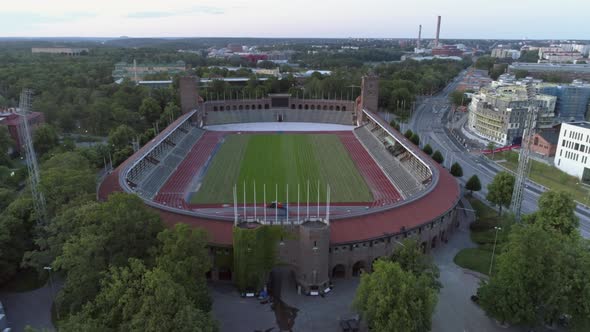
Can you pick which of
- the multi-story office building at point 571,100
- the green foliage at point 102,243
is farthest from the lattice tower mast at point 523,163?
the multi-story office building at point 571,100

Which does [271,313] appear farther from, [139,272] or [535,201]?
[535,201]

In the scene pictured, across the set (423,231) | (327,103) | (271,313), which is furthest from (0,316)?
(327,103)

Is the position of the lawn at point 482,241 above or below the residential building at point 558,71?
below

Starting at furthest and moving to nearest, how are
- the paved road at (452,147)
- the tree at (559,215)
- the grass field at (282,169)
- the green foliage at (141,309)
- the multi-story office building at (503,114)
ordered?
the multi-story office building at (503,114)
the grass field at (282,169)
the paved road at (452,147)
the tree at (559,215)
the green foliage at (141,309)

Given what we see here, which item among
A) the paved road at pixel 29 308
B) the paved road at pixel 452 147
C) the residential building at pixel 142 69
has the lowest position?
the paved road at pixel 29 308

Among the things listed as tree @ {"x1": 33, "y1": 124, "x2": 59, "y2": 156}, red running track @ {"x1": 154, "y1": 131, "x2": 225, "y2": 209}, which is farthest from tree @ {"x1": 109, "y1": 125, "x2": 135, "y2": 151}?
red running track @ {"x1": 154, "y1": 131, "x2": 225, "y2": 209}

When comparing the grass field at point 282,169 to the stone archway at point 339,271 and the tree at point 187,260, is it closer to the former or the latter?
the stone archway at point 339,271

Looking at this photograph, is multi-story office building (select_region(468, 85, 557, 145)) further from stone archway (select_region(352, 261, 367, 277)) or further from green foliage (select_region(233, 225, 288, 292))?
green foliage (select_region(233, 225, 288, 292))
